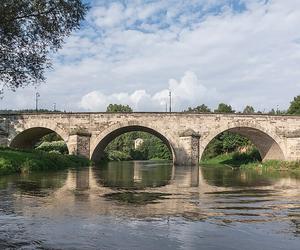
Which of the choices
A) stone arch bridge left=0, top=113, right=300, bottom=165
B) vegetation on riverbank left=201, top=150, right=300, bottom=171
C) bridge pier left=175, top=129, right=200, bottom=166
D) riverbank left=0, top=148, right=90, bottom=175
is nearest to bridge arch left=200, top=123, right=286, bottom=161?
stone arch bridge left=0, top=113, right=300, bottom=165

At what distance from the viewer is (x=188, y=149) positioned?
139 ft

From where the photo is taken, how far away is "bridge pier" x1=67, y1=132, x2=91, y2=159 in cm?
4138

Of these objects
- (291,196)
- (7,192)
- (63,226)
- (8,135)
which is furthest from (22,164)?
(8,135)

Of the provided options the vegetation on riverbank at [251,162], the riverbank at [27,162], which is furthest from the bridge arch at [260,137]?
the riverbank at [27,162]

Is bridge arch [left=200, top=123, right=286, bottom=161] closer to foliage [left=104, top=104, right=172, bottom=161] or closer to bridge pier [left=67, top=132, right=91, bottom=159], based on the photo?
bridge pier [left=67, top=132, right=91, bottom=159]

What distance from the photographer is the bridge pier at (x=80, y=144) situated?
41375 millimetres

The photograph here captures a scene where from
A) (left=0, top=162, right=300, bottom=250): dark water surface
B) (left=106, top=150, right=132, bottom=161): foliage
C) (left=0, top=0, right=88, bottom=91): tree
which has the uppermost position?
(left=0, top=0, right=88, bottom=91): tree

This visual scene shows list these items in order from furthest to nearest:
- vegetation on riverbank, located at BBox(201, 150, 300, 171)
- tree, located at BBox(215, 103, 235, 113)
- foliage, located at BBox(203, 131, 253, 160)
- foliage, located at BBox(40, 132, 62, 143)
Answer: tree, located at BBox(215, 103, 235, 113), foliage, located at BBox(40, 132, 62, 143), foliage, located at BBox(203, 131, 253, 160), vegetation on riverbank, located at BBox(201, 150, 300, 171)

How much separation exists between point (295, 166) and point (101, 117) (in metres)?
18.6

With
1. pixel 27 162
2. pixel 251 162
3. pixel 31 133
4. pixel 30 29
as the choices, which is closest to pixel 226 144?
pixel 251 162

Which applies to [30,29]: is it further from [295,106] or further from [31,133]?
[295,106]

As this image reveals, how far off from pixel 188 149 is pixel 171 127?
108 inches

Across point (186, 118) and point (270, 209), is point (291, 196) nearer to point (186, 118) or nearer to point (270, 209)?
point (270, 209)

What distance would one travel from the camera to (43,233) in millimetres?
7500
